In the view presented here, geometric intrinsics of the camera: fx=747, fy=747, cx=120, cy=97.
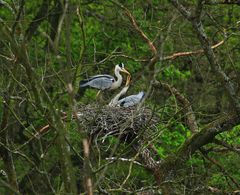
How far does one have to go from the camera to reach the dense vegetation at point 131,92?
6.26m

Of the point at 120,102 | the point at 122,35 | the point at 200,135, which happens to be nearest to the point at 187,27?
the point at 122,35

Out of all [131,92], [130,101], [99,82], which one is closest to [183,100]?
[130,101]

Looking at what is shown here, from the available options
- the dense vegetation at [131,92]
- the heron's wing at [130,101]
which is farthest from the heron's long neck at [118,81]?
the heron's wing at [130,101]

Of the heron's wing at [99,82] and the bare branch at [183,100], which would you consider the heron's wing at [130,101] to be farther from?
the heron's wing at [99,82]

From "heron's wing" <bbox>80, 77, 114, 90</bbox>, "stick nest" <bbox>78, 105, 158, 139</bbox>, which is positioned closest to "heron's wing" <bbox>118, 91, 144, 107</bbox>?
"stick nest" <bbox>78, 105, 158, 139</bbox>

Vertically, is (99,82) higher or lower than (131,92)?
higher

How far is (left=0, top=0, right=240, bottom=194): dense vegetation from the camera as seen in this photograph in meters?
6.26

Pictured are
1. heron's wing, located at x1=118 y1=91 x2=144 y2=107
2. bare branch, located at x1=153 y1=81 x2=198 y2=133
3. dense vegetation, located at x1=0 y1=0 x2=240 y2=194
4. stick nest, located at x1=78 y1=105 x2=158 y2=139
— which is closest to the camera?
dense vegetation, located at x1=0 y1=0 x2=240 y2=194

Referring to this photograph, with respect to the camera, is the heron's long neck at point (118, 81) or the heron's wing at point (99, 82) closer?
the heron's wing at point (99, 82)

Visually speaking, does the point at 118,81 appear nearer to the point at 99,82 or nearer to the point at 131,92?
the point at 131,92

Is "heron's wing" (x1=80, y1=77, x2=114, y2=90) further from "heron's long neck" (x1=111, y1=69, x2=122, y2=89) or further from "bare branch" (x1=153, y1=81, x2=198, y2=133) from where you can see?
"bare branch" (x1=153, y1=81, x2=198, y2=133)

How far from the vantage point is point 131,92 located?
41.5 feet

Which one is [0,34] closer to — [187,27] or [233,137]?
[233,137]

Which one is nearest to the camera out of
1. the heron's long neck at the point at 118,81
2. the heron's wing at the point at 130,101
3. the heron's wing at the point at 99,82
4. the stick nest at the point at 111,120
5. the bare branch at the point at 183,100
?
the stick nest at the point at 111,120
